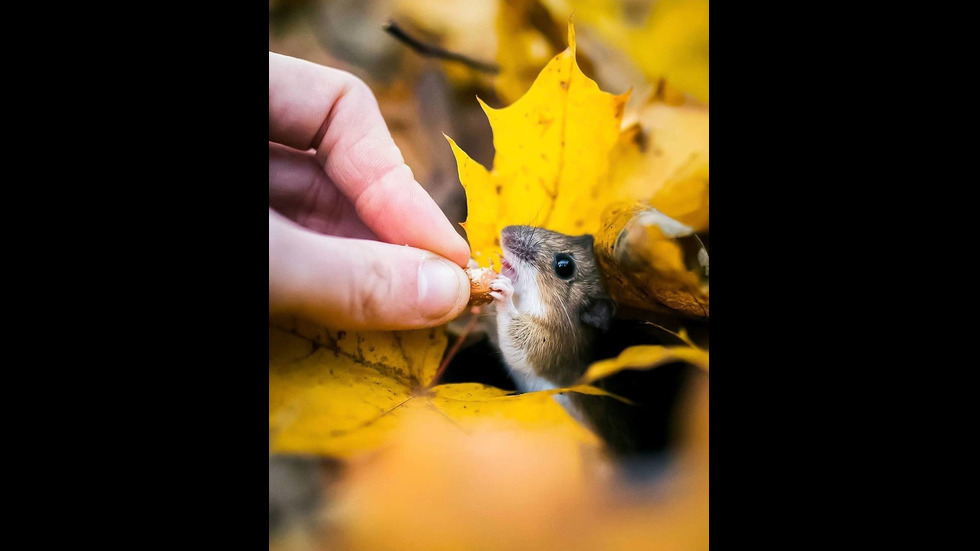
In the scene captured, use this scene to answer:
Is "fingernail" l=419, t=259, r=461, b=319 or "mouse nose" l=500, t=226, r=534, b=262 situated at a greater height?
"mouse nose" l=500, t=226, r=534, b=262

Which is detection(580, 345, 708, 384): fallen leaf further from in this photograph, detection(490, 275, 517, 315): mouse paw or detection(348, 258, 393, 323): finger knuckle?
detection(348, 258, 393, 323): finger knuckle

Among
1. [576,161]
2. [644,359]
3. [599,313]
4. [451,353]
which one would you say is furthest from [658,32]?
[451,353]

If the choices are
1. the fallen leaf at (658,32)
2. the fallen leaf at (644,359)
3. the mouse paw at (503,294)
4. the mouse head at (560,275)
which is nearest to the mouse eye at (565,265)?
the mouse head at (560,275)

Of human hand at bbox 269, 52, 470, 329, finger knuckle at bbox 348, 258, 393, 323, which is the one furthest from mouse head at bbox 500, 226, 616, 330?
finger knuckle at bbox 348, 258, 393, 323

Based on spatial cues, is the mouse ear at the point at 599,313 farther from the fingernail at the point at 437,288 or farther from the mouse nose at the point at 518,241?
the fingernail at the point at 437,288

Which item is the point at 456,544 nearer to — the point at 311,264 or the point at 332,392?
the point at 332,392

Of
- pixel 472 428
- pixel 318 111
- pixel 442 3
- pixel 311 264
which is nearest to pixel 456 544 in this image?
pixel 472 428
